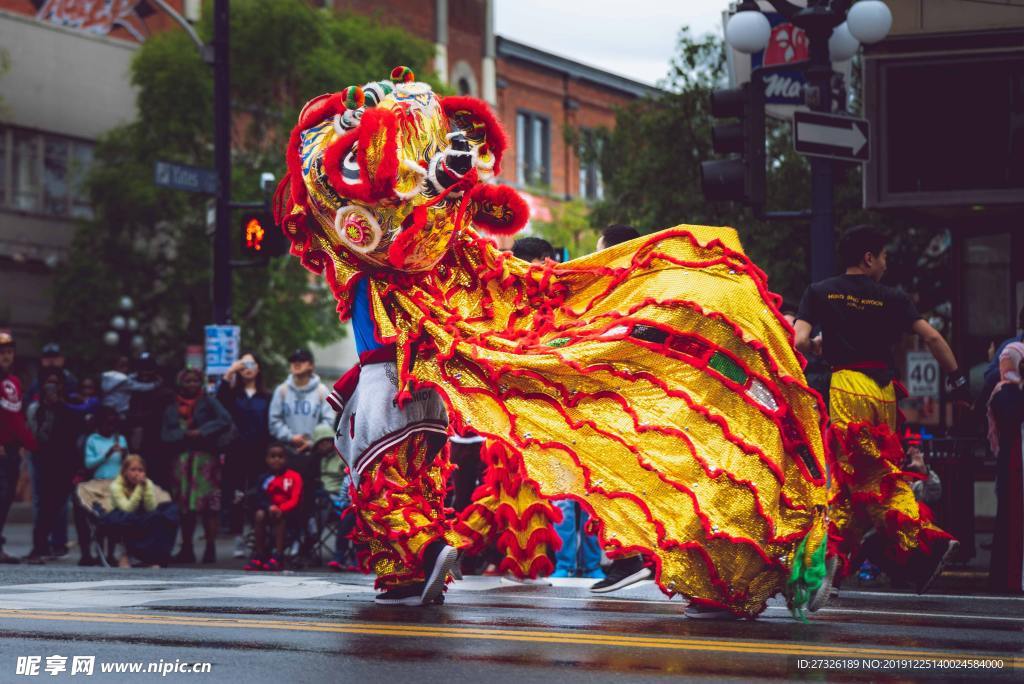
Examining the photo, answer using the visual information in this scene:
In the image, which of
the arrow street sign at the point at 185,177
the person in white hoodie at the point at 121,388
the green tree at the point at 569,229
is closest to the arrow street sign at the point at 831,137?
the person in white hoodie at the point at 121,388

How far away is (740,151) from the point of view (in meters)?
13.0

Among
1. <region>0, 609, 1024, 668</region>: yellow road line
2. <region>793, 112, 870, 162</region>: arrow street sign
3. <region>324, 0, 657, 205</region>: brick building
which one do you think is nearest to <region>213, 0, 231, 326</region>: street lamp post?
<region>793, 112, 870, 162</region>: arrow street sign

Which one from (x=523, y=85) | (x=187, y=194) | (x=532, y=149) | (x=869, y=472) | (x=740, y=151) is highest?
(x=523, y=85)

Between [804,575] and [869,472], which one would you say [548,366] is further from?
[869,472]

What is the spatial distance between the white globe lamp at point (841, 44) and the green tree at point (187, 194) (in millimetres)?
20453

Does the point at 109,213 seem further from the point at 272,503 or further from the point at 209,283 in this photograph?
the point at 272,503

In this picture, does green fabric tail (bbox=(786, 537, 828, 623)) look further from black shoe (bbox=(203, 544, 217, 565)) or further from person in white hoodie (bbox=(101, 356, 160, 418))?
person in white hoodie (bbox=(101, 356, 160, 418))

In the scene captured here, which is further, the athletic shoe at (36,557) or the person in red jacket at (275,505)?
the athletic shoe at (36,557)

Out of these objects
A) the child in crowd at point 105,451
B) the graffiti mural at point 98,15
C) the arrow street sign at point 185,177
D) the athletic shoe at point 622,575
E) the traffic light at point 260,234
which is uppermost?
the graffiti mural at point 98,15

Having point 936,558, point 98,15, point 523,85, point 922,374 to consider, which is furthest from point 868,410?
point 523,85

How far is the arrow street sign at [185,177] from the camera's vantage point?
1847cm

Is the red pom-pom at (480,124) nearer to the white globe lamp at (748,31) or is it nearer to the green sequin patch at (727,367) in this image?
the green sequin patch at (727,367)

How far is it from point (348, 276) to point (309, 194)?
424mm

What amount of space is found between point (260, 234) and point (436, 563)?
1011 cm
